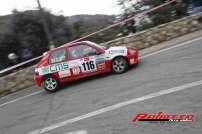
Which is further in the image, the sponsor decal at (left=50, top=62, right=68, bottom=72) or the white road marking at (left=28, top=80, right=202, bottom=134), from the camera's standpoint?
the sponsor decal at (left=50, top=62, right=68, bottom=72)

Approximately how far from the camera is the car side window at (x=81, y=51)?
545 inches

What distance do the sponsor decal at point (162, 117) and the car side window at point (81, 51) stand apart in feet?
17.7

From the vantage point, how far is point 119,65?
13625mm

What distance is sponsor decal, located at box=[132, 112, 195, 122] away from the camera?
774 cm

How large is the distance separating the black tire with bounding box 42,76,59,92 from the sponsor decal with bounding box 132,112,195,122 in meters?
6.09

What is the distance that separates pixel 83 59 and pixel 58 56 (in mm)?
999

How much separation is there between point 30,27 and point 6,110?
1043 cm

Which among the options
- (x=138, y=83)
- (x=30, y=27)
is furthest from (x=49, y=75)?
(x=30, y=27)

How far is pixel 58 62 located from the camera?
14297 mm

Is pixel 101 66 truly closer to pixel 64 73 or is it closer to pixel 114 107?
pixel 64 73

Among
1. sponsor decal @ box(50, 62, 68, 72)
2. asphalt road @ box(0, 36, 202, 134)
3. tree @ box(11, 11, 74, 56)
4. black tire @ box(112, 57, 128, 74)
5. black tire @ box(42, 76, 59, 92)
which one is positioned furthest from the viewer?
tree @ box(11, 11, 74, 56)

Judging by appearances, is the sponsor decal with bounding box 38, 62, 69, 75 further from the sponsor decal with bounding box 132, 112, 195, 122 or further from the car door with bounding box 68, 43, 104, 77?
the sponsor decal with bounding box 132, 112, 195, 122

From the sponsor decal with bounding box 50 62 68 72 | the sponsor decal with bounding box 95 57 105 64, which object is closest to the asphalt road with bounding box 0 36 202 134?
the sponsor decal with bounding box 95 57 105 64

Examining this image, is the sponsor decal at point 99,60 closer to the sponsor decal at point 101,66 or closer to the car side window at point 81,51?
the sponsor decal at point 101,66
